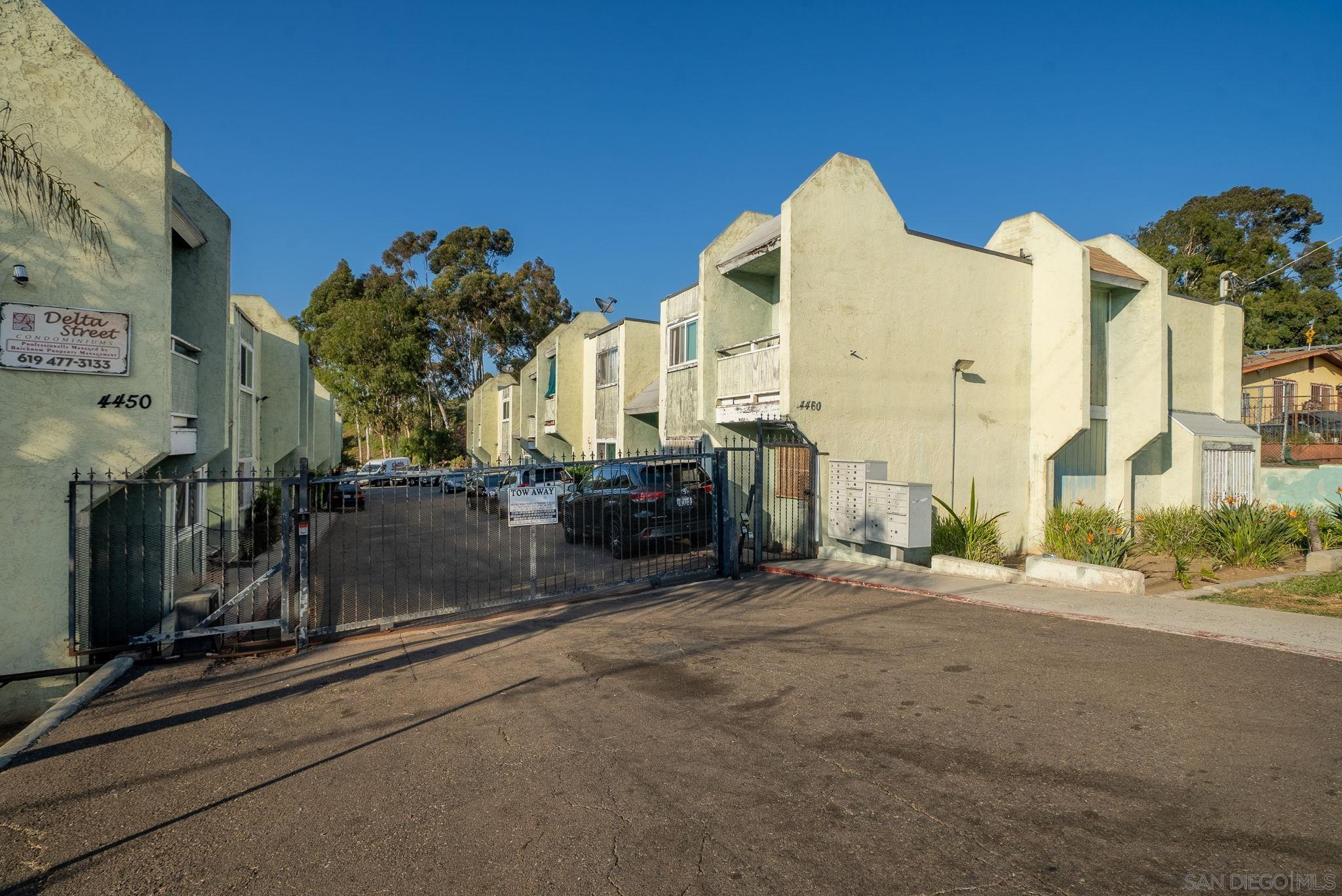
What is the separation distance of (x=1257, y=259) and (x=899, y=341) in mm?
36321

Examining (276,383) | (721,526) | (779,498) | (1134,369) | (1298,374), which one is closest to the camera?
(721,526)

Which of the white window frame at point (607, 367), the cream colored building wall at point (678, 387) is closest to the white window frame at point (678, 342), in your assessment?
the cream colored building wall at point (678, 387)

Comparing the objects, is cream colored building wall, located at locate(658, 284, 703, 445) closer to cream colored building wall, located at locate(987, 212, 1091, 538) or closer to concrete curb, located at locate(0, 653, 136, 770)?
cream colored building wall, located at locate(987, 212, 1091, 538)

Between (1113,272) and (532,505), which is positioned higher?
(1113,272)

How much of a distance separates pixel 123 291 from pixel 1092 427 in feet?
59.7

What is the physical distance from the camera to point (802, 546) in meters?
13.0

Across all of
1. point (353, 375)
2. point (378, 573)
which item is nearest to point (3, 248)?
point (378, 573)

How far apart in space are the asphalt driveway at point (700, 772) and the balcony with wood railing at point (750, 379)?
722 cm

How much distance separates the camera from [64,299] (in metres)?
7.27

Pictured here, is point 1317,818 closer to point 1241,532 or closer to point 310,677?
point 310,677

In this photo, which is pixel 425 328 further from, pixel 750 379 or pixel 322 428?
pixel 750 379

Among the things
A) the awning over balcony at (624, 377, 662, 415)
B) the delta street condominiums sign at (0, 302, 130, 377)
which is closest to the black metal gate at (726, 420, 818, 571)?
the awning over balcony at (624, 377, 662, 415)

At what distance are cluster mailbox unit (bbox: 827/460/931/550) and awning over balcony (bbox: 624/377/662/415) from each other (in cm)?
810

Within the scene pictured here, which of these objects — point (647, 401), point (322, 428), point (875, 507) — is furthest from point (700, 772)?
point (322, 428)
